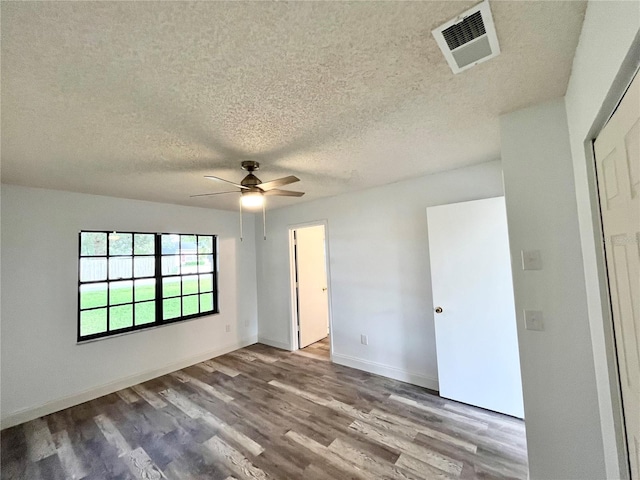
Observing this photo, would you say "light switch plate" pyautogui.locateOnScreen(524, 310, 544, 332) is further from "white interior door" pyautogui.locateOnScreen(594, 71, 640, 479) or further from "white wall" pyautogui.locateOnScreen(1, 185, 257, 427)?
"white wall" pyautogui.locateOnScreen(1, 185, 257, 427)

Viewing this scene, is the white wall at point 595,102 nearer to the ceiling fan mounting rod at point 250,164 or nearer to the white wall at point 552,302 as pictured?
the white wall at point 552,302

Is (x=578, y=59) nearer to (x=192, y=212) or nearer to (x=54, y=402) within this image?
(x=192, y=212)

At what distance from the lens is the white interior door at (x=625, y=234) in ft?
2.68

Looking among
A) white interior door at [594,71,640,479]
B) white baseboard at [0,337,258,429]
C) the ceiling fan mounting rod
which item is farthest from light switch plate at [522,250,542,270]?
white baseboard at [0,337,258,429]

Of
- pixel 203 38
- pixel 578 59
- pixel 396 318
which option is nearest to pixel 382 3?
pixel 203 38

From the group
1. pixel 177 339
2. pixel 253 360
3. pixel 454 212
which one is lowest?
pixel 253 360

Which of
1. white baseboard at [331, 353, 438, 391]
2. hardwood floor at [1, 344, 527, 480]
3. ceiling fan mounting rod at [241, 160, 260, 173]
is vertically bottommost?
hardwood floor at [1, 344, 527, 480]

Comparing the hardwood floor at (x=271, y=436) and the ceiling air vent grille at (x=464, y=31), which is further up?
the ceiling air vent grille at (x=464, y=31)

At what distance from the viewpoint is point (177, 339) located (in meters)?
3.91

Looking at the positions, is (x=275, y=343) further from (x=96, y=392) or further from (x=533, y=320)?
(x=533, y=320)

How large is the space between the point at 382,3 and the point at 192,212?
4040mm

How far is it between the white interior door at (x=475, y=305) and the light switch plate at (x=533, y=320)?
2.98ft

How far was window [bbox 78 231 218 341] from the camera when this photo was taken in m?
3.26

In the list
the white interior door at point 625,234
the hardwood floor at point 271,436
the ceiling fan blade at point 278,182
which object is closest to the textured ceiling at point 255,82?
the ceiling fan blade at point 278,182
